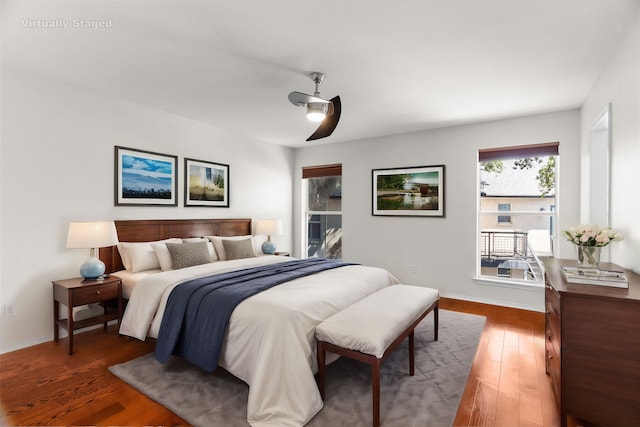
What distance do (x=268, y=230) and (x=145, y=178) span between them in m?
1.92

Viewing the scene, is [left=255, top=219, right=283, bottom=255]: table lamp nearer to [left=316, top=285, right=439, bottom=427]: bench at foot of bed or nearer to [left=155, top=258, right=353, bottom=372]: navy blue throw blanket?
[left=155, top=258, right=353, bottom=372]: navy blue throw blanket

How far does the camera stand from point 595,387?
179 cm

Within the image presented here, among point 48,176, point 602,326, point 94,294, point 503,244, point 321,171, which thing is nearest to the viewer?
point 602,326

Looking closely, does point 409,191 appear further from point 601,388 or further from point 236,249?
point 601,388

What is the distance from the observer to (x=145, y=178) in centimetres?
397

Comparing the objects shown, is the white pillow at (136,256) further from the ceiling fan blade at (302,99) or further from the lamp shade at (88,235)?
the ceiling fan blade at (302,99)

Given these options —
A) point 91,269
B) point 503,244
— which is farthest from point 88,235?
point 503,244

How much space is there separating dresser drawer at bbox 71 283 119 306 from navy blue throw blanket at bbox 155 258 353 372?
85 centimetres

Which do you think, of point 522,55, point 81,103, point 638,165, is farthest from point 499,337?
point 81,103

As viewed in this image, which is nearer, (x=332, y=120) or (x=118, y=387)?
(x=118, y=387)

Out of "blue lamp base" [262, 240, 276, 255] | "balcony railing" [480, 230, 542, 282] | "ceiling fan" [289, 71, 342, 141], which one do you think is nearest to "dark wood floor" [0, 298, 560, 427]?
"balcony railing" [480, 230, 542, 282]

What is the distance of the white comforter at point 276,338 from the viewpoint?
1991 millimetres

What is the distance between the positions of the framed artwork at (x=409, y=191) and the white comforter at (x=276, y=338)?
8.01 ft

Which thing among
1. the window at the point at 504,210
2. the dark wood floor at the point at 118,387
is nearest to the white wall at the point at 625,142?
the dark wood floor at the point at 118,387
